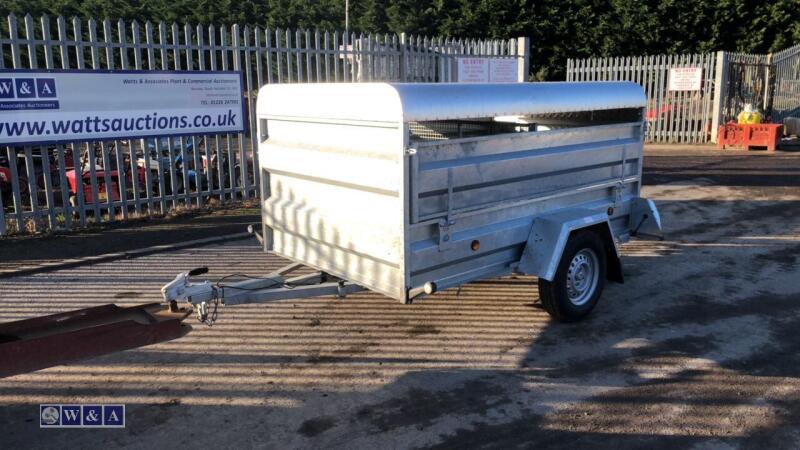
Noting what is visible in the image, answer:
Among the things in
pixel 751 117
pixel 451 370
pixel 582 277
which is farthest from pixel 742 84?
pixel 451 370

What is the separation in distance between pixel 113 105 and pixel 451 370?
21.4 feet

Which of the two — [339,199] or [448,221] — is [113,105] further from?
[448,221]

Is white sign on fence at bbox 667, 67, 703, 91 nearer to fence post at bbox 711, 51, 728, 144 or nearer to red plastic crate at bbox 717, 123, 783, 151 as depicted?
fence post at bbox 711, 51, 728, 144

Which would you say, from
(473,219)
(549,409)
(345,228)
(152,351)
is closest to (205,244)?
(152,351)

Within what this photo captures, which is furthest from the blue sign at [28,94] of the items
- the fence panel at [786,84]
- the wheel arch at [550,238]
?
the fence panel at [786,84]

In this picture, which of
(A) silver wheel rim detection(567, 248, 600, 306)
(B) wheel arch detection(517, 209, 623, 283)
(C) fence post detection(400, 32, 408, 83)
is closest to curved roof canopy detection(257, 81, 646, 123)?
(B) wheel arch detection(517, 209, 623, 283)

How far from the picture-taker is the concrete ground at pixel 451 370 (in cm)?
391

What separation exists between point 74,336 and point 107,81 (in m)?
6.20

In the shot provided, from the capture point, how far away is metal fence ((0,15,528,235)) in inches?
340

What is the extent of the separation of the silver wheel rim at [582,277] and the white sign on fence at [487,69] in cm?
925

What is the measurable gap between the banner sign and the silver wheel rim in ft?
21.2

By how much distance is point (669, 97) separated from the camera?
20312 mm

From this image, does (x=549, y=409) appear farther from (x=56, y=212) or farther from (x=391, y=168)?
(x=56, y=212)

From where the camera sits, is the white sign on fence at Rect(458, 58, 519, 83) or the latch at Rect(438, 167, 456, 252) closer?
the latch at Rect(438, 167, 456, 252)
